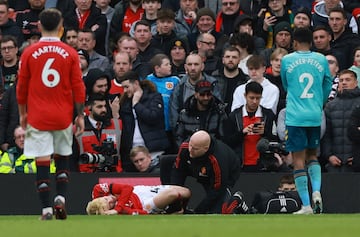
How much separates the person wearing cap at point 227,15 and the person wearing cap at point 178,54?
1.12 metres

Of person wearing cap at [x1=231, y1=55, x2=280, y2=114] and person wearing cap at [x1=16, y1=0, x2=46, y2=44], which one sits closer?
person wearing cap at [x1=231, y1=55, x2=280, y2=114]

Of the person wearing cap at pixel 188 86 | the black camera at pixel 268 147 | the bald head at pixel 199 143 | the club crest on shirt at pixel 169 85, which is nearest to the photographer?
the bald head at pixel 199 143

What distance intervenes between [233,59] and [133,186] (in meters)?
3.05

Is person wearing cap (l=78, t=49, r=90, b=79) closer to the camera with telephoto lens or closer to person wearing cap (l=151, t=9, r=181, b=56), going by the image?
person wearing cap (l=151, t=9, r=181, b=56)

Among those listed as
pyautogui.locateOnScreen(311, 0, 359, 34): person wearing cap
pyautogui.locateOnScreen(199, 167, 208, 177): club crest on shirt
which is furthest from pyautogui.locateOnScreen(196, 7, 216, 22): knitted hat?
pyautogui.locateOnScreen(199, 167, 208, 177): club crest on shirt

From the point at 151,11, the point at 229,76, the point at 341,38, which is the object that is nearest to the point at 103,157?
the point at 229,76

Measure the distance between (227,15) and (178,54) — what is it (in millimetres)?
1495

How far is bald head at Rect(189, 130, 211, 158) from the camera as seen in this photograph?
17.1 metres

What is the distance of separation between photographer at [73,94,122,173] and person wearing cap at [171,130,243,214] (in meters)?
1.82

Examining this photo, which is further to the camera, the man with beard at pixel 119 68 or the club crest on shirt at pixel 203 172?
the man with beard at pixel 119 68

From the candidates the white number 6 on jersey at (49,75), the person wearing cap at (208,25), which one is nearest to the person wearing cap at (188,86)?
the person wearing cap at (208,25)

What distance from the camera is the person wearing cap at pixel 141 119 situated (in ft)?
64.8

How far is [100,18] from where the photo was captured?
22.7m

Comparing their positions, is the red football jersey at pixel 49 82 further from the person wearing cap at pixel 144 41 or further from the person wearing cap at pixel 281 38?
the person wearing cap at pixel 281 38
